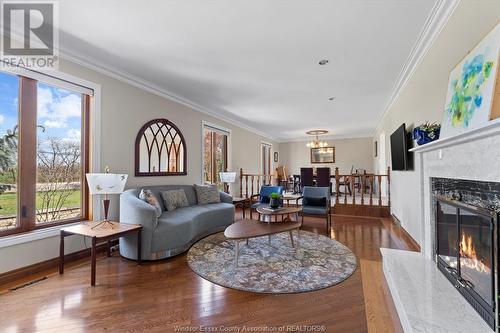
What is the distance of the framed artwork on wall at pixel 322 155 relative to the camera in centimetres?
984

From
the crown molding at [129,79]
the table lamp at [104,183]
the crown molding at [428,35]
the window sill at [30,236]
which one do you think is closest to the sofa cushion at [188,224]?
the table lamp at [104,183]

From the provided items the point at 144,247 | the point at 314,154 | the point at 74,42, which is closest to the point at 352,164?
the point at 314,154

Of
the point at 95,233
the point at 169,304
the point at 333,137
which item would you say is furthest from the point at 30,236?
the point at 333,137

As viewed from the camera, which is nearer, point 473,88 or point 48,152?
point 473,88

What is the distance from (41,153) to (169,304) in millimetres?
2360

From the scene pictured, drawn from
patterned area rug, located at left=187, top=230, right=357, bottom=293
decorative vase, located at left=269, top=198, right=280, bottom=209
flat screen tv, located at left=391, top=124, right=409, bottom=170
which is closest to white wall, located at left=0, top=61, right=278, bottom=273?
patterned area rug, located at left=187, top=230, right=357, bottom=293

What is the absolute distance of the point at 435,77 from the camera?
2.45m

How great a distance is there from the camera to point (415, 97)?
3.15 meters

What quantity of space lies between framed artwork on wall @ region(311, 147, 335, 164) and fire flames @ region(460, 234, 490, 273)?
843 cm

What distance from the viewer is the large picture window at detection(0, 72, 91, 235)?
245 centimetres

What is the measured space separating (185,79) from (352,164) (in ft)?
26.0

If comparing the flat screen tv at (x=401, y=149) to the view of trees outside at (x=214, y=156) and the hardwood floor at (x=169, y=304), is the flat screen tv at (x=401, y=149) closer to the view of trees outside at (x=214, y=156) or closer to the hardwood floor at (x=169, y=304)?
the hardwood floor at (x=169, y=304)

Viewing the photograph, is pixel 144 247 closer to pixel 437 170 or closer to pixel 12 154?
pixel 12 154

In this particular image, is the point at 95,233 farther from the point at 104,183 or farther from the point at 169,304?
the point at 169,304
